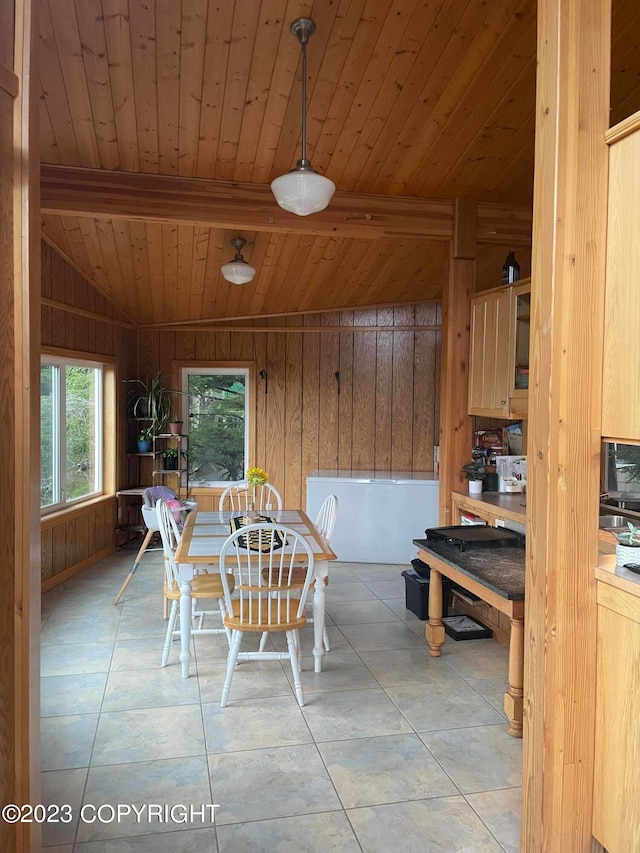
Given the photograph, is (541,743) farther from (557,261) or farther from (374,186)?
(374,186)

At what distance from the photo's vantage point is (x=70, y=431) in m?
5.41

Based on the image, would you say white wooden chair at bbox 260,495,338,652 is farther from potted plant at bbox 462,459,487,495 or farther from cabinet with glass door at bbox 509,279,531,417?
cabinet with glass door at bbox 509,279,531,417

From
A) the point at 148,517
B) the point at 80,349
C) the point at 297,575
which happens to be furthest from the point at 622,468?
the point at 80,349

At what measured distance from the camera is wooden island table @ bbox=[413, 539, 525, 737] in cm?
273

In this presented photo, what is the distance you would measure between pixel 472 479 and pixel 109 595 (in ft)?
9.53

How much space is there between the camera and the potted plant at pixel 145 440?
6.22 m

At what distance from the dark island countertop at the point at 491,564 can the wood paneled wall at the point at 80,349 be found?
3068 millimetres

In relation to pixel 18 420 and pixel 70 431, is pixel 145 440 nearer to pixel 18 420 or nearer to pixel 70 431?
pixel 70 431

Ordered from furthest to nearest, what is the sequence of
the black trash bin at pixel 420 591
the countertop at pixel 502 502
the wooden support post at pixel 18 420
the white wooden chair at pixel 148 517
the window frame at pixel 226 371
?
the window frame at pixel 226 371 → the white wooden chair at pixel 148 517 → the black trash bin at pixel 420 591 → the countertop at pixel 502 502 → the wooden support post at pixel 18 420

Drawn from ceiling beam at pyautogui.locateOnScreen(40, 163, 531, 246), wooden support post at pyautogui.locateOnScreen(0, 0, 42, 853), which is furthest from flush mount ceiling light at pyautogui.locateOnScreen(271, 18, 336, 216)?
wooden support post at pyautogui.locateOnScreen(0, 0, 42, 853)

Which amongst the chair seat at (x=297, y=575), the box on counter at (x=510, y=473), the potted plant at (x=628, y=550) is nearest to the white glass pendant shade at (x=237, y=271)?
the chair seat at (x=297, y=575)

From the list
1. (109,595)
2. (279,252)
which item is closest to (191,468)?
(109,595)

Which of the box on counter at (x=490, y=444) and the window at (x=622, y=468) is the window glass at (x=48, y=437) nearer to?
the box on counter at (x=490, y=444)

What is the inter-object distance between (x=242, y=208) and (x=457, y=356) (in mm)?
1749
